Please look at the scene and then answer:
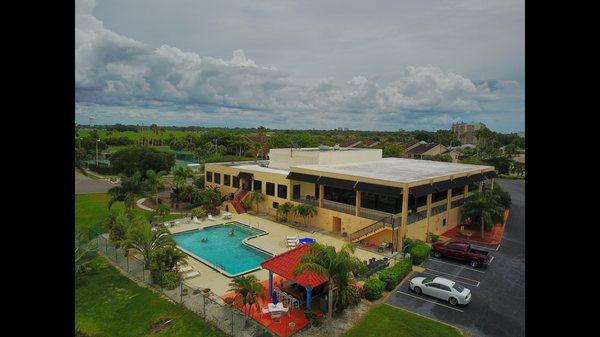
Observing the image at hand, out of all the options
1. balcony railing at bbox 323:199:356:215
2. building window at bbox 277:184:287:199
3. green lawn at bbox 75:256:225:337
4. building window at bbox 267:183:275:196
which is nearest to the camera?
green lawn at bbox 75:256:225:337

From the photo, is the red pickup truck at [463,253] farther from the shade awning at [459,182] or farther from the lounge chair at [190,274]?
the lounge chair at [190,274]

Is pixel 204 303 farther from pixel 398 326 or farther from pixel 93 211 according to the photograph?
pixel 93 211

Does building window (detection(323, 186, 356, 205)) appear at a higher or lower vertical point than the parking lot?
higher

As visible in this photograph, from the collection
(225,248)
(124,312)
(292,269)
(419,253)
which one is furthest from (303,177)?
(124,312)

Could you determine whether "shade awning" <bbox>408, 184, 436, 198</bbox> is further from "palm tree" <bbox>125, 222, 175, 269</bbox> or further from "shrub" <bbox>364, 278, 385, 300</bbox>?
"palm tree" <bbox>125, 222, 175, 269</bbox>

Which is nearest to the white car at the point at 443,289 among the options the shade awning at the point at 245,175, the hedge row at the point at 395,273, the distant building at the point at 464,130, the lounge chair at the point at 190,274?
the hedge row at the point at 395,273

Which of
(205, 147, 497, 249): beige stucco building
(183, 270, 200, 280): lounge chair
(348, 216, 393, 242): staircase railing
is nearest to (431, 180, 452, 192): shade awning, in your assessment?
(205, 147, 497, 249): beige stucco building

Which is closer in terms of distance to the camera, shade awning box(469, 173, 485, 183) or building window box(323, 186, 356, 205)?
building window box(323, 186, 356, 205)
